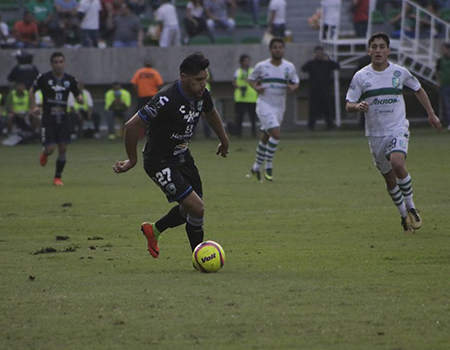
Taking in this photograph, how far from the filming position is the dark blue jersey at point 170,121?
859 centimetres

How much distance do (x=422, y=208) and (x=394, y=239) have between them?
2988 millimetres

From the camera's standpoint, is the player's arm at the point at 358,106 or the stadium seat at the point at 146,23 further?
the stadium seat at the point at 146,23

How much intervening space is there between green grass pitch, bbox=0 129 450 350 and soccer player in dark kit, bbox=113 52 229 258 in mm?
650

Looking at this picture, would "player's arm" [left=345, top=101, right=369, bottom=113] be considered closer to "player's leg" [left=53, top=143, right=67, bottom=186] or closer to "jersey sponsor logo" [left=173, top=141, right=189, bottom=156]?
"jersey sponsor logo" [left=173, top=141, right=189, bottom=156]

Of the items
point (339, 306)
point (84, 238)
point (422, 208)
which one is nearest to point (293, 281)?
point (339, 306)

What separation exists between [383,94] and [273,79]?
6.91m

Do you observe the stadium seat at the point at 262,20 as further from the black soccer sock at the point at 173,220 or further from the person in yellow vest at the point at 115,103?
the black soccer sock at the point at 173,220

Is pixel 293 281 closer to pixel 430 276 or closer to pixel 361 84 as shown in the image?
pixel 430 276

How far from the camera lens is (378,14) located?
32.8 metres

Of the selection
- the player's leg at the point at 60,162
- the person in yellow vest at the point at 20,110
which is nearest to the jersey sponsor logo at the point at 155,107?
the player's leg at the point at 60,162

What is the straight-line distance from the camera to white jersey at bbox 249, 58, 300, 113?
18219 millimetres

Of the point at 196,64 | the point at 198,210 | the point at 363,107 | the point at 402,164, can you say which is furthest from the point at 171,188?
the point at 402,164

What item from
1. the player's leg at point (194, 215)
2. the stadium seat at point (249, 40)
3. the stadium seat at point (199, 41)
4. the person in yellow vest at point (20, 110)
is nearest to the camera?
the player's leg at point (194, 215)

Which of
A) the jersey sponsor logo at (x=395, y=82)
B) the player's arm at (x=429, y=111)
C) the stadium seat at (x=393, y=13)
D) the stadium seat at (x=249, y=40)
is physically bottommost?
the stadium seat at (x=249, y=40)
